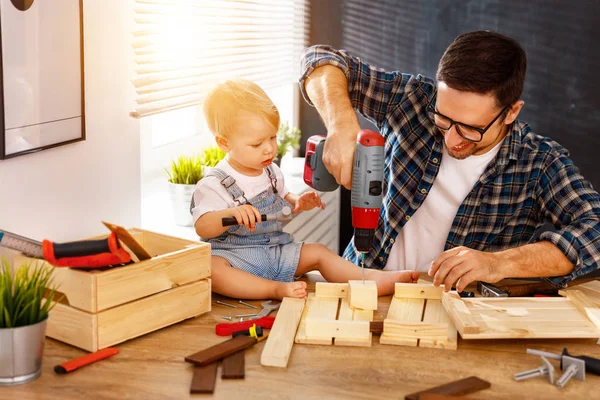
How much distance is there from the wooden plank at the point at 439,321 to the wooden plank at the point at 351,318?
118mm

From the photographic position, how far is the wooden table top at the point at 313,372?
1.24 metres

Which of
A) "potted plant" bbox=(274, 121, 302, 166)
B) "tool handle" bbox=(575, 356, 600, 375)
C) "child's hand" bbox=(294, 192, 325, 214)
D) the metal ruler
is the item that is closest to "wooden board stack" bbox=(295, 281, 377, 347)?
"child's hand" bbox=(294, 192, 325, 214)

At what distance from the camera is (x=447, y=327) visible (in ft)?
4.82

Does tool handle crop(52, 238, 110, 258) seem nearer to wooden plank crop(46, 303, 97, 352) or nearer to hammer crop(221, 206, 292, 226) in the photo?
wooden plank crop(46, 303, 97, 352)

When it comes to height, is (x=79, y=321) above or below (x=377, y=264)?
above

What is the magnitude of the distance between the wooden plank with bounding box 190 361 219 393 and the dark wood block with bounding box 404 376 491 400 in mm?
346

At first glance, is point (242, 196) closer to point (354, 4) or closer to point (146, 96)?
point (146, 96)

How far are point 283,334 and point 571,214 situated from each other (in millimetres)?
947

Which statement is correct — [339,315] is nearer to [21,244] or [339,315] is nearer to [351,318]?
[351,318]

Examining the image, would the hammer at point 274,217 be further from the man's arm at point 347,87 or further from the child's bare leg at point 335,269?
the man's arm at point 347,87

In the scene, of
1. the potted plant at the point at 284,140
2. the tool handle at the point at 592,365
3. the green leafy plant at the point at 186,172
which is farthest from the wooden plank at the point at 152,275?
the potted plant at the point at 284,140

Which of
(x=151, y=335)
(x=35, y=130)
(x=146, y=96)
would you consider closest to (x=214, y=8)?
(x=146, y=96)

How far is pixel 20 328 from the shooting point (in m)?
1.21

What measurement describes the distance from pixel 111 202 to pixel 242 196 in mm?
424
